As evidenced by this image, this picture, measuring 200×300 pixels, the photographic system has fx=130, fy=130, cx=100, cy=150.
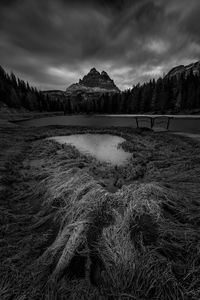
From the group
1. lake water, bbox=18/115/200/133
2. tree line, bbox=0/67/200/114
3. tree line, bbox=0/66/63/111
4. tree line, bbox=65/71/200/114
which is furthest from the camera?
tree line, bbox=0/66/63/111

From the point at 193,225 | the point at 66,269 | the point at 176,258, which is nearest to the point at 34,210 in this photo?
the point at 66,269

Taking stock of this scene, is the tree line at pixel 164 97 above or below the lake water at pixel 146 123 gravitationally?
above

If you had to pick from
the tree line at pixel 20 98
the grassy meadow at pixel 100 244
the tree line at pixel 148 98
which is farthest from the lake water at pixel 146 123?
the tree line at pixel 20 98

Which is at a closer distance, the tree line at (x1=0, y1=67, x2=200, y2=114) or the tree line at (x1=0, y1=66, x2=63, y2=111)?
the tree line at (x1=0, y1=67, x2=200, y2=114)

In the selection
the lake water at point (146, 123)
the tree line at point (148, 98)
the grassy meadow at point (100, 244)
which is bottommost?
the lake water at point (146, 123)

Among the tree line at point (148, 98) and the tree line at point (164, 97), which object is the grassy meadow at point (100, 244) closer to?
the tree line at point (164, 97)

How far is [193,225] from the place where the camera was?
2732mm

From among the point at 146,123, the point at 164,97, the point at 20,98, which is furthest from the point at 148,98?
the point at 20,98

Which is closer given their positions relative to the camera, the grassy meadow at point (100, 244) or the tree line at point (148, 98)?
the grassy meadow at point (100, 244)

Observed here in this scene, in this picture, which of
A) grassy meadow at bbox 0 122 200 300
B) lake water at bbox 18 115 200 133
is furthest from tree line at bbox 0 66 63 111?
grassy meadow at bbox 0 122 200 300

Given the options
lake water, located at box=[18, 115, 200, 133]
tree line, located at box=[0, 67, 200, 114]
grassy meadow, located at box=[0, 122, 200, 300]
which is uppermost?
tree line, located at box=[0, 67, 200, 114]

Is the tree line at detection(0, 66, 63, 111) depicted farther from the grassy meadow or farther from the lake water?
the grassy meadow

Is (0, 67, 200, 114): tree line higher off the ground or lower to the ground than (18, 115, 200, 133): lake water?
higher

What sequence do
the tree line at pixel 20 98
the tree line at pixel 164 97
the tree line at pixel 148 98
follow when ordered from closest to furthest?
the tree line at pixel 164 97
the tree line at pixel 148 98
the tree line at pixel 20 98
